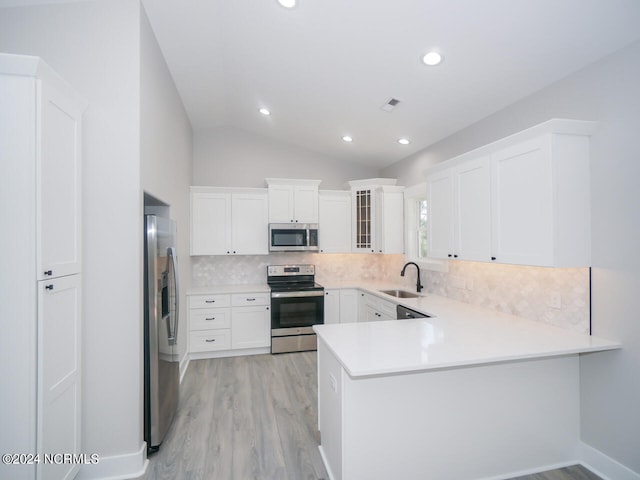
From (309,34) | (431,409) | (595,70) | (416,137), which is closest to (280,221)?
(416,137)

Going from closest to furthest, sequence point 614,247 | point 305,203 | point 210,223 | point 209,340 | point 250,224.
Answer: point 614,247 < point 209,340 < point 210,223 < point 250,224 < point 305,203

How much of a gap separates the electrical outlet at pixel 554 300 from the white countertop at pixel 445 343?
6.3 inches

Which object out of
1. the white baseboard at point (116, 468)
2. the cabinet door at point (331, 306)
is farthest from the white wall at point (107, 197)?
the cabinet door at point (331, 306)

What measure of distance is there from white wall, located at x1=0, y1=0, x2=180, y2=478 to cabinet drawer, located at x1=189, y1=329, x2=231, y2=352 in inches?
78.0

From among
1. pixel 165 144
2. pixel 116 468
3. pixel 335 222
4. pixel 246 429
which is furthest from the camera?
pixel 335 222

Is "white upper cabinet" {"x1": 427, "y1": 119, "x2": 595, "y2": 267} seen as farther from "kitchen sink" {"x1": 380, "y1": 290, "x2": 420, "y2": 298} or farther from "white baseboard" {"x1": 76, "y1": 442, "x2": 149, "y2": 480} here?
"white baseboard" {"x1": 76, "y1": 442, "x2": 149, "y2": 480}

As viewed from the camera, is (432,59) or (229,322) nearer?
(432,59)

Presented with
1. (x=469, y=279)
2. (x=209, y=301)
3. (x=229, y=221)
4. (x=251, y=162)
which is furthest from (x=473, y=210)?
(x=251, y=162)

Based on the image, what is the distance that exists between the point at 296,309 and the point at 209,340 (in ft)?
3.90

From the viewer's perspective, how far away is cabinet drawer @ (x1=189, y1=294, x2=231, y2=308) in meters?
4.09

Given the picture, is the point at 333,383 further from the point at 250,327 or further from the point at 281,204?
the point at 281,204

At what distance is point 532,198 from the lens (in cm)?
210

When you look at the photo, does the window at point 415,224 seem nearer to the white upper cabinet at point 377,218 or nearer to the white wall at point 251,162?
the white upper cabinet at point 377,218

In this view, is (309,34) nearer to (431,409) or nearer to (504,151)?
(504,151)
